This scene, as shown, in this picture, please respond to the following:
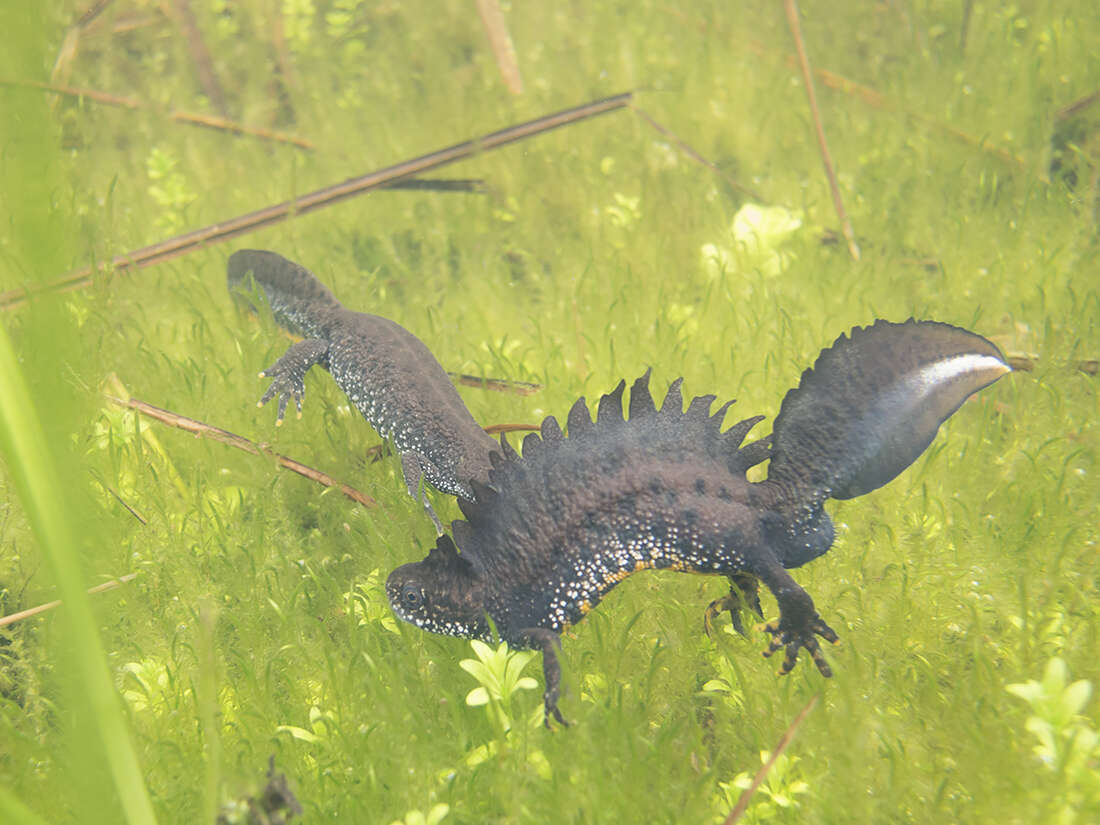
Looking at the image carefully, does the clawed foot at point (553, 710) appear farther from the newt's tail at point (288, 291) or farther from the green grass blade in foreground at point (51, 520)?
the newt's tail at point (288, 291)

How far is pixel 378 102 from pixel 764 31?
4574 mm

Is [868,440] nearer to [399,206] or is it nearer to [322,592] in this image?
[322,592]

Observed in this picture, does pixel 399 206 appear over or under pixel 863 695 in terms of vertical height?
over

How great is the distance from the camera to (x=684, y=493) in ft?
7.52

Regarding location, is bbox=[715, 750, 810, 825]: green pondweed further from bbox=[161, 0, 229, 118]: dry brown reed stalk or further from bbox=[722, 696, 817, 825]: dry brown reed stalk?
bbox=[161, 0, 229, 118]: dry brown reed stalk

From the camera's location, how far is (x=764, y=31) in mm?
8594

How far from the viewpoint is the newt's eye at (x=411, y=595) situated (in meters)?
2.47

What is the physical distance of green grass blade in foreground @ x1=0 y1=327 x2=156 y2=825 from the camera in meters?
1.39

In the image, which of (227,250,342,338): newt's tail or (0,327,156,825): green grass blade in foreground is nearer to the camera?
(0,327,156,825): green grass blade in foreground

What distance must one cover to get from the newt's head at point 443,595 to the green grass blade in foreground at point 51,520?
1.03m

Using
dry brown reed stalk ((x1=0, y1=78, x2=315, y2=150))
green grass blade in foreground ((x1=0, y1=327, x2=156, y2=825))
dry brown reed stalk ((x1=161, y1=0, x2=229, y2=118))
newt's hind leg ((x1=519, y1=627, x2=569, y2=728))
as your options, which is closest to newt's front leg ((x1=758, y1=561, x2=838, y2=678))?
newt's hind leg ((x1=519, y1=627, x2=569, y2=728))

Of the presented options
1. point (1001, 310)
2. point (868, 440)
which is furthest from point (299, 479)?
point (1001, 310)

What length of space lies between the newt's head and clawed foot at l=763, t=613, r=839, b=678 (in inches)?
38.1

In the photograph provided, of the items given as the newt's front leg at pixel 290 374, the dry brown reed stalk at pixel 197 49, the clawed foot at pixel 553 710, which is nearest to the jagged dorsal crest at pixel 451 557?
the clawed foot at pixel 553 710
